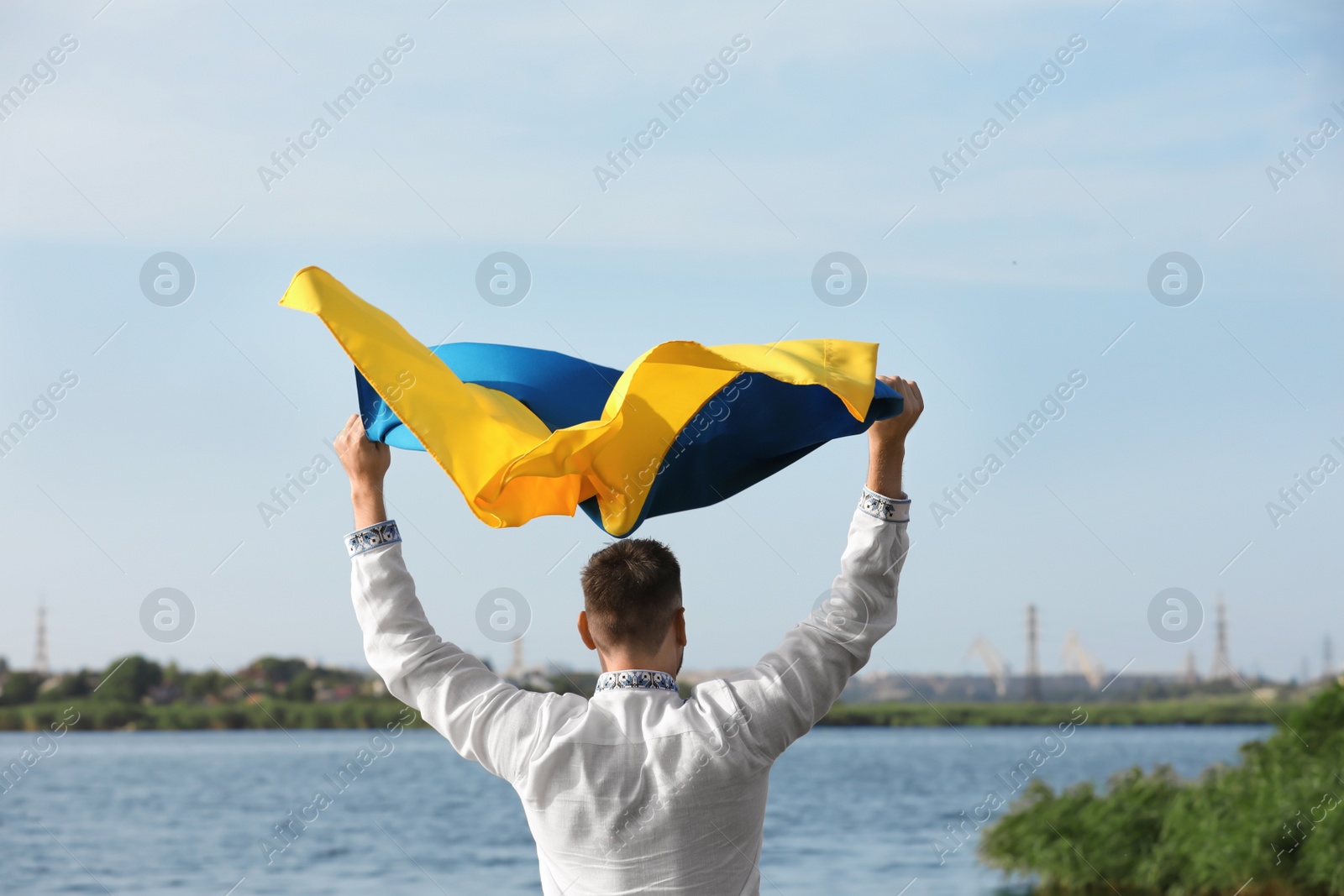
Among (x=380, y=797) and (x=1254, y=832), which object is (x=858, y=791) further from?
(x=1254, y=832)

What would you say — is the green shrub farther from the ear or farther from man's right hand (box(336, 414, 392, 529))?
man's right hand (box(336, 414, 392, 529))

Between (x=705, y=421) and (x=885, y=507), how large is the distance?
0.63 m

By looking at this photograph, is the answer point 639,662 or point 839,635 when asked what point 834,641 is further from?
point 639,662

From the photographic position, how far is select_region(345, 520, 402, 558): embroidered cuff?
2246mm

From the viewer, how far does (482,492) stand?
8.06 ft

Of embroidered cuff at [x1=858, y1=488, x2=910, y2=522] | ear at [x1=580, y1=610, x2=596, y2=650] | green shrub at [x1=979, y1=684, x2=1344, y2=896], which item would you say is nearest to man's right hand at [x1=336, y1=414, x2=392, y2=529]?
ear at [x1=580, y1=610, x2=596, y2=650]

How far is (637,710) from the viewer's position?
217 centimetres

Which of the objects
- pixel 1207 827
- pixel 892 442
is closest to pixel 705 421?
pixel 892 442

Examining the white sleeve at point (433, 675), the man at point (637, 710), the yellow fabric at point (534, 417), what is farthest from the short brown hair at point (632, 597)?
the yellow fabric at point (534, 417)

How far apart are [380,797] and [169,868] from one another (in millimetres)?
14053

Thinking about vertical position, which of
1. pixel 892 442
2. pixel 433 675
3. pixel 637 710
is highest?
pixel 892 442

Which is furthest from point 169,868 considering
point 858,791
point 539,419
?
point 539,419

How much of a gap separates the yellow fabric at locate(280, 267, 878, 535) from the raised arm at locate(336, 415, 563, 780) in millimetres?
275

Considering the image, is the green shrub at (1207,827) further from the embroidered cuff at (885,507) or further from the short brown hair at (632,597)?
the short brown hair at (632,597)
